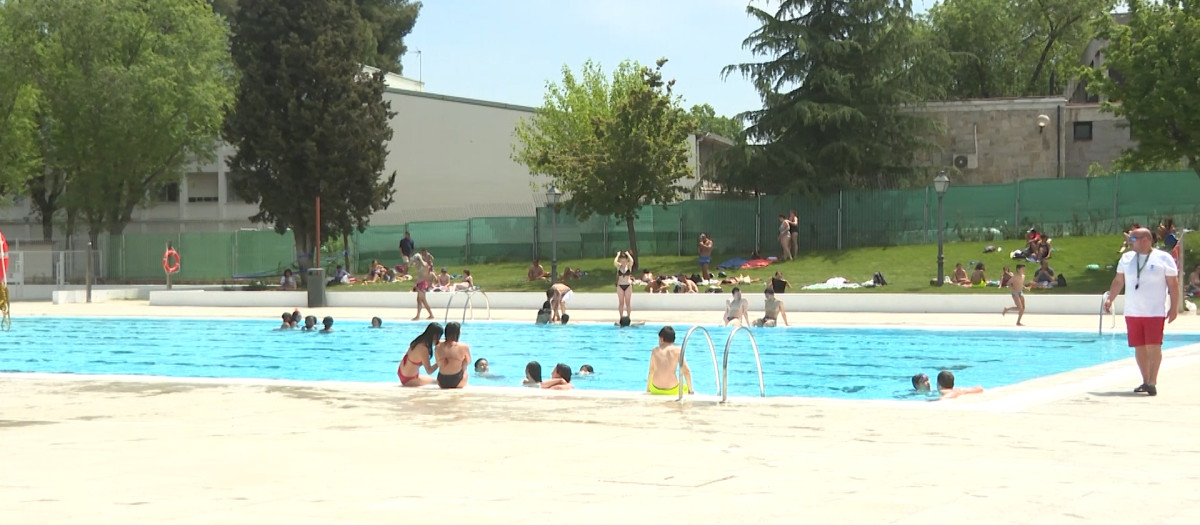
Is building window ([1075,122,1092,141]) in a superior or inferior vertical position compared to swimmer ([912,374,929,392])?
superior

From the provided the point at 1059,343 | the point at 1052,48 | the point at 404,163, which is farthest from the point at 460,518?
the point at 1052,48

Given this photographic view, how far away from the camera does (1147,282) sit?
12656 mm

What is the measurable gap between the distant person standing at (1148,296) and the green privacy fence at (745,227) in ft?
91.2

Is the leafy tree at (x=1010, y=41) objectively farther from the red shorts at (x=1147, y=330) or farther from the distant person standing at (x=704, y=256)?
the red shorts at (x=1147, y=330)

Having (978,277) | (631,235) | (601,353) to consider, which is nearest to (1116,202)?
(978,277)

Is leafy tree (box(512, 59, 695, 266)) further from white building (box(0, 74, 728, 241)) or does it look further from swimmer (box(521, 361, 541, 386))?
swimmer (box(521, 361, 541, 386))

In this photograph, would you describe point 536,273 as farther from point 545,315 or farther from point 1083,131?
point 1083,131

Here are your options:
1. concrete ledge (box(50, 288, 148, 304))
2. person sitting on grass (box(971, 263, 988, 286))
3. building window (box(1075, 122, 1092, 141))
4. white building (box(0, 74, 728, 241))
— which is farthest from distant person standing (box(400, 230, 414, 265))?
building window (box(1075, 122, 1092, 141))

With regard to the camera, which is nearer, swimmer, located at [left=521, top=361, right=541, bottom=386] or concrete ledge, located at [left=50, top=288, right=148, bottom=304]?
swimmer, located at [left=521, top=361, right=541, bottom=386]

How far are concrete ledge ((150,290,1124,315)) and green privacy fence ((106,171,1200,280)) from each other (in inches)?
173

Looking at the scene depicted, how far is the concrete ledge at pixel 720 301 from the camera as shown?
30609mm

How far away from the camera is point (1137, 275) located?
12703 millimetres

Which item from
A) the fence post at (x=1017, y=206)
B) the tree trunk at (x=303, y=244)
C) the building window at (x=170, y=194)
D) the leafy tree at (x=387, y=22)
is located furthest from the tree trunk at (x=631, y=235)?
the leafy tree at (x=387, y=22)

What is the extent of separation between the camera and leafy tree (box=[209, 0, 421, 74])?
3017 inches
